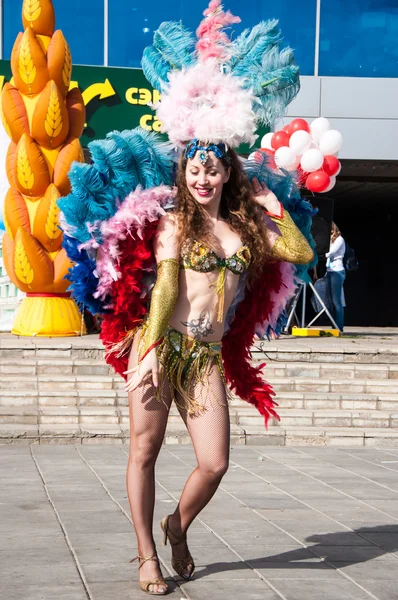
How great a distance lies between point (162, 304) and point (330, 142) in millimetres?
8836

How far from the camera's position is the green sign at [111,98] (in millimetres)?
15641

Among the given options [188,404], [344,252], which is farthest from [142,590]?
[344,252]

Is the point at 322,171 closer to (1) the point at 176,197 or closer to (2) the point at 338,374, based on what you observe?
(2) the point at 338,374

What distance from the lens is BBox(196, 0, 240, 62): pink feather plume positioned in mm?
4285

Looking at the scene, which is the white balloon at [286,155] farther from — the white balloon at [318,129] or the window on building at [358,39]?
the window on building at [358,39]

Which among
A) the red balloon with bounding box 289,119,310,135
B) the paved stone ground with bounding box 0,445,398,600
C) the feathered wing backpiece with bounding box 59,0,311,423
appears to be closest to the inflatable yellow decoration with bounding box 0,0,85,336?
the red balloon with bounding box 289,119,310,135

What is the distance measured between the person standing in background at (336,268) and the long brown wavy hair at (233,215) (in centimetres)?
1022

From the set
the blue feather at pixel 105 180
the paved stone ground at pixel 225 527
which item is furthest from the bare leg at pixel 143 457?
the blue feather at pixel 105 180

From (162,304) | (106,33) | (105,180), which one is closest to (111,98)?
(106,33)

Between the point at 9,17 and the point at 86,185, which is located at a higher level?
the point at 9,17

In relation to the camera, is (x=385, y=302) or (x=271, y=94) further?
→ (x=385, y=302)

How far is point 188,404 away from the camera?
4.12 meters

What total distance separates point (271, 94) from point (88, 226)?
1096mm

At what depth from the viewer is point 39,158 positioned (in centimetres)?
1248
